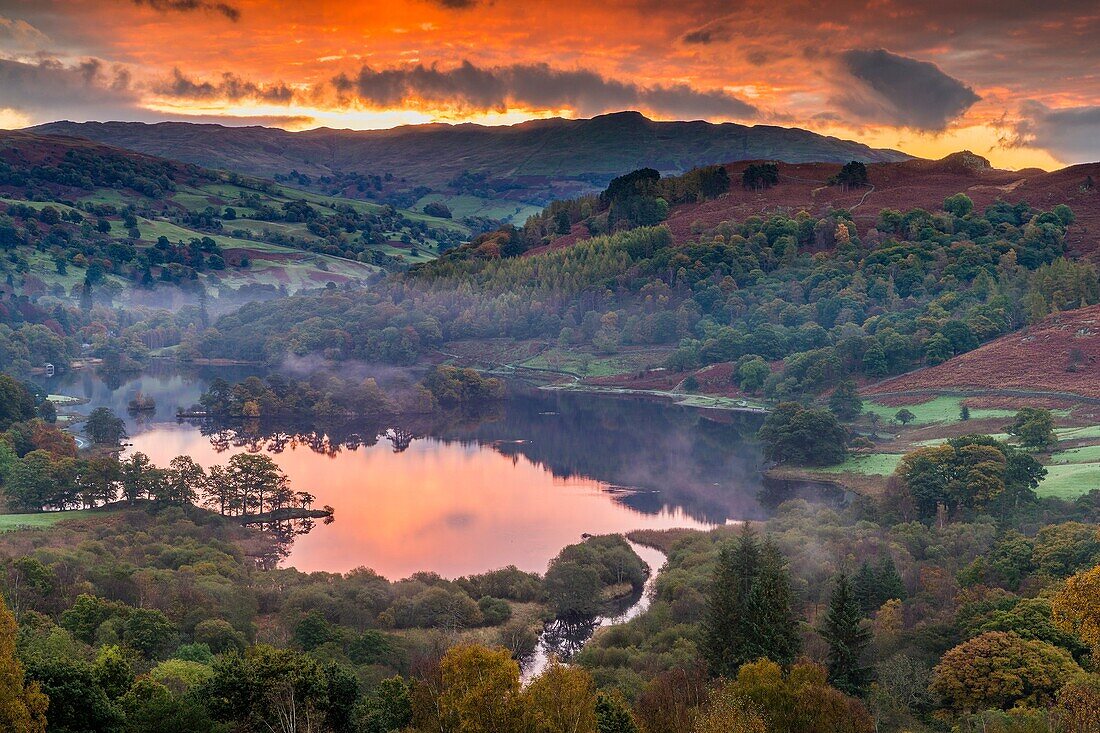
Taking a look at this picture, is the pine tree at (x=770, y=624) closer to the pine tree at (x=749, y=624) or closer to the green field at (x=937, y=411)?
the pine tree at (x=749, y=624)

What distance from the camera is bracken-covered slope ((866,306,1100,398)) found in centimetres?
6325

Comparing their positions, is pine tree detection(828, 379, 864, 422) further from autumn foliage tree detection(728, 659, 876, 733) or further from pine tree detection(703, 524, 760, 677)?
autumn foliage tree detection(728, 659, 876, 733)

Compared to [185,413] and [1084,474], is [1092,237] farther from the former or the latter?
[185,413]

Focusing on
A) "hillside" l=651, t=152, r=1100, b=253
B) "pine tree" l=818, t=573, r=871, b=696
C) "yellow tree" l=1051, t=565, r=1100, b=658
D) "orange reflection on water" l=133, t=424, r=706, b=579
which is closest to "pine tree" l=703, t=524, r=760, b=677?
"pine tree" l=818, t=573, r=871, b=696

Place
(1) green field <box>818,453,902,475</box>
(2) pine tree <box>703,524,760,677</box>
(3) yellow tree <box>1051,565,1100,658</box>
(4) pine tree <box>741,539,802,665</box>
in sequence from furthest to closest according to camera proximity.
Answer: (1) green field <box>818,453,902,475</box>, (2) pine tree <box>703,524,760,677</box>, (4) pine tree <box>741,539,802,665</box>, (3) yellow tree <box>1051,565,1100,658</box>

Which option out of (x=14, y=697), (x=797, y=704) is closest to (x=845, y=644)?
(x=797, y=704)

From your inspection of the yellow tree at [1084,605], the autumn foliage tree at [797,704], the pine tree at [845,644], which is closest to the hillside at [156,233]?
the pine tree at [845,644]

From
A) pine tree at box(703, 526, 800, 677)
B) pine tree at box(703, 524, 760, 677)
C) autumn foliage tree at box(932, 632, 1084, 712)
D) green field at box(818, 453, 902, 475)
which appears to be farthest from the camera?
green field at box(818, 453, 902, 475)

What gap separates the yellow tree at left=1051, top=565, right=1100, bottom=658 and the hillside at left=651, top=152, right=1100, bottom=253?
307 ft

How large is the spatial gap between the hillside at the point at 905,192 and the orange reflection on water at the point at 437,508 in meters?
58.4

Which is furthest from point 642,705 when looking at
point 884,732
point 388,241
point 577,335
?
point 388,241

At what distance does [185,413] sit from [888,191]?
77.3 metres

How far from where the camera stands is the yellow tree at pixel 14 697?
1522 cm

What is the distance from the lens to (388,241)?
7259 inches
